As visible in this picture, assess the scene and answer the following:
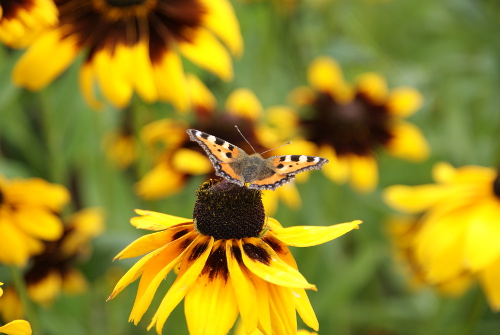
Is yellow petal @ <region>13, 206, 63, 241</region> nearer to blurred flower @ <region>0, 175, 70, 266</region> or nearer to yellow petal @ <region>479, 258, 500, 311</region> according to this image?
blurred flower @ <region>0, 175, 70, 266</region>

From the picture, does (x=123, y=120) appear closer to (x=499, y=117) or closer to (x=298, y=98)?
(x=298, y=98)

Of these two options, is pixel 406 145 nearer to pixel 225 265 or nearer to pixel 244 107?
pixel 244 107

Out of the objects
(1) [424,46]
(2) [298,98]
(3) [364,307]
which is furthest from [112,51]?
(1) [424,46]

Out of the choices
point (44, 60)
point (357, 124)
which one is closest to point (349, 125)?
point (357, 124)

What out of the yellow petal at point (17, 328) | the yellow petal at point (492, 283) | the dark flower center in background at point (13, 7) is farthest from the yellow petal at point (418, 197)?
the yellow petal at point (17, 328)

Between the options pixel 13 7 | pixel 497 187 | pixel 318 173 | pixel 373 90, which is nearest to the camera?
pixel 13 7

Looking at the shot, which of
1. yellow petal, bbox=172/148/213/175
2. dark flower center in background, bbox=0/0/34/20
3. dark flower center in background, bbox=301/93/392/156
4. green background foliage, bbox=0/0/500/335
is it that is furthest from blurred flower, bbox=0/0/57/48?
dark flower center in background, bbox=301/93/392/156
